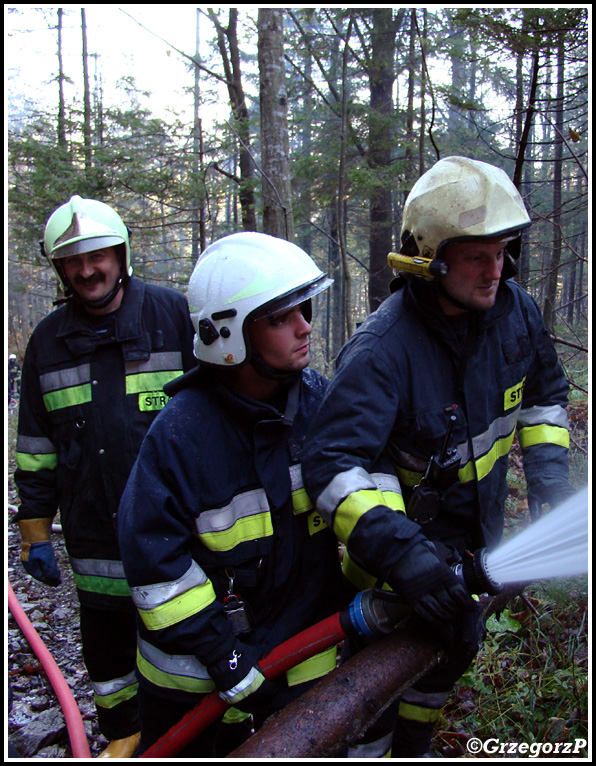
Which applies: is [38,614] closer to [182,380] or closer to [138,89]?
[182,380]

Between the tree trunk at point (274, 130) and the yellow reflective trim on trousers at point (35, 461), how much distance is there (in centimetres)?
285

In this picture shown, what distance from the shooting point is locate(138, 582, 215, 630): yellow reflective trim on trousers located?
1.87 metres

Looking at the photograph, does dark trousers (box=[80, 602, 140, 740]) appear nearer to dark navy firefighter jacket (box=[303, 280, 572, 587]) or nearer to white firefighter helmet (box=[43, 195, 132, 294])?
dark navy firefighter jacket (box=[303, 280, 572, 587])

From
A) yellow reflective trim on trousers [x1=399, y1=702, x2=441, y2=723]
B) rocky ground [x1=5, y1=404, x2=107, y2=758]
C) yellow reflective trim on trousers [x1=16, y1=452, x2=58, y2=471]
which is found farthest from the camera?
rocky ground [x1=5, y1=404, x2=107, y2=758]

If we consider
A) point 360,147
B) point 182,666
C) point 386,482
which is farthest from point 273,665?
point 360,147

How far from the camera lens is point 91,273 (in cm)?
316

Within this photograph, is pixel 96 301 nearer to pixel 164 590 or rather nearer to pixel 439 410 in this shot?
pixel 164 590

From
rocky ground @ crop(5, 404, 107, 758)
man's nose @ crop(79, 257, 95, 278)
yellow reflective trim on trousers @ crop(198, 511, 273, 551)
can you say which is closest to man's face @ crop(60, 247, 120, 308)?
man's nose @ crop(79, 257, 95, 278)

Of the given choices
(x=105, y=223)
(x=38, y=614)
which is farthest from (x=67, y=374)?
(x=38, y=614)

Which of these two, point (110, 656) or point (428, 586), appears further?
point (110, 656)

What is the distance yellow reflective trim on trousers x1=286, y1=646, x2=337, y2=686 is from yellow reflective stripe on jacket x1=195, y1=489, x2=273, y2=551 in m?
0.55

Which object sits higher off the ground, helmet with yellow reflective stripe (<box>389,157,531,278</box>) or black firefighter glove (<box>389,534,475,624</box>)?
helmet with yellow reflective stripe (<box>389,157,531,278</box>)

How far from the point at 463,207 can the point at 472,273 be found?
0.26m

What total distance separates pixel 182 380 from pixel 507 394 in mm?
1417
